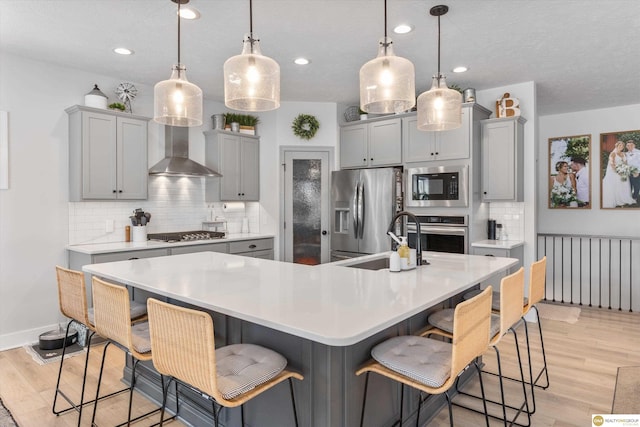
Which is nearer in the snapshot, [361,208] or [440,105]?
[440,105]

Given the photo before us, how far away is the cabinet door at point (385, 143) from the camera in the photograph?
5.09 m

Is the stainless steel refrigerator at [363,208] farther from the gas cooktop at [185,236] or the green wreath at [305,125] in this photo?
the gas cooktop at [185,236]

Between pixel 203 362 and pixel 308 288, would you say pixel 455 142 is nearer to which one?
pixel 308 288

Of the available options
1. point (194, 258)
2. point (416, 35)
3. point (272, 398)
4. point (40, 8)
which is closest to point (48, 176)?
point (40, 8)

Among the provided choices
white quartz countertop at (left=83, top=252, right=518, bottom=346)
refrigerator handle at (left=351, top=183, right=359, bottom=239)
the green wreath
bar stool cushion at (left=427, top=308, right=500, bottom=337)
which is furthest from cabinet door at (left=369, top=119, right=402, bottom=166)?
bar stool cushion at (left=427, top=308, right=500, bottom=337)

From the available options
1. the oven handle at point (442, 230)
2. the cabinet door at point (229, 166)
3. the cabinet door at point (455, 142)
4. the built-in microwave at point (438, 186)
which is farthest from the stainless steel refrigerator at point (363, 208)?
the cabinet door at point (229, 166)

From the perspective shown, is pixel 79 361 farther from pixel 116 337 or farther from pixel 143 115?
pixel 143 115

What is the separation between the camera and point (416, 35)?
11.1ft

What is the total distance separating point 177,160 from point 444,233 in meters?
3.21

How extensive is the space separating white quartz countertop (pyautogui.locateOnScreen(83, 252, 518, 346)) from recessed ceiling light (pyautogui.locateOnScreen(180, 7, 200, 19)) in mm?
1782

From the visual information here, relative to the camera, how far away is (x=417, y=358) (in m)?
1.79

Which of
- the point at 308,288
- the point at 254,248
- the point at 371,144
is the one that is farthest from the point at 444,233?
the point at 308,288

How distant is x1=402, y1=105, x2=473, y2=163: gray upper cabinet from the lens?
457cm

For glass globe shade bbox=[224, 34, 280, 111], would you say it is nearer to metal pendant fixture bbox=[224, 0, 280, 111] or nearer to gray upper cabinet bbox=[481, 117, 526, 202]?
metal pendant fixture bbox=[224, 0, 280, 111]
